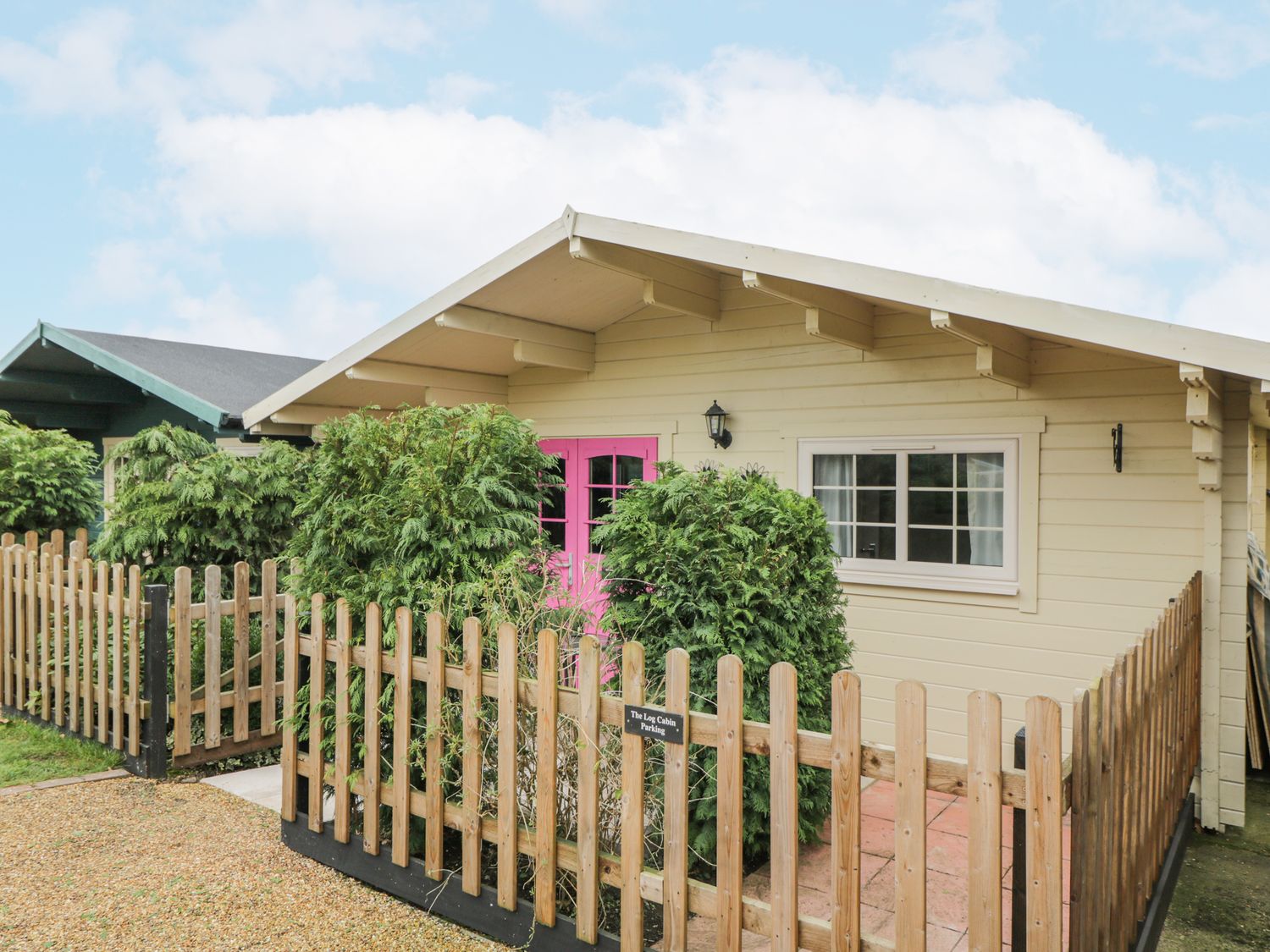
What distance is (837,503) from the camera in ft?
19.5

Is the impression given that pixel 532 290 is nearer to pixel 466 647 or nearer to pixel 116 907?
pixel 466 647

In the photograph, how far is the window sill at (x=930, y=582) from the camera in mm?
5238

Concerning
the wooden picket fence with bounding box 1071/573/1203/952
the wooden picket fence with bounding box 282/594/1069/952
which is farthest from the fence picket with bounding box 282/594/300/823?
the wooden picket fence with bounding box 1071/573/1203/952

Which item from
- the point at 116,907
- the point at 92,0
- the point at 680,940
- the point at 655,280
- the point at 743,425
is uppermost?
the point at 92,0

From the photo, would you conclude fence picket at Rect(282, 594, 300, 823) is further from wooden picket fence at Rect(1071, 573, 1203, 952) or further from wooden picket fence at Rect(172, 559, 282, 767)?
wooden picket fence at Rect(1071, 573, 1203, 952)

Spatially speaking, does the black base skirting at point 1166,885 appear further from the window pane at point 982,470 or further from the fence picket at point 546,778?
the fence picket at point 546,778

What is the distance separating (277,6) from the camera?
1507 centimetres

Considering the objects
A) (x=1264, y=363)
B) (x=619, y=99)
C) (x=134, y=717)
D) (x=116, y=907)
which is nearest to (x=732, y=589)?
(x=1264, y=363)

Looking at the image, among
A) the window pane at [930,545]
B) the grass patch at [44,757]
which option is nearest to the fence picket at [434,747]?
the grass patch at [44,757]

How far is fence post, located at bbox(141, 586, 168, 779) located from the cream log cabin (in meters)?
2.32

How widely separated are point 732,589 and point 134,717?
374 centimetres

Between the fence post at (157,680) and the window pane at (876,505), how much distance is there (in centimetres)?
430

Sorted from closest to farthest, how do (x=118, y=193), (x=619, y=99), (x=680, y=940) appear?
(x=680, y=940) < (x=619, y=99) < (x=118, y=193)

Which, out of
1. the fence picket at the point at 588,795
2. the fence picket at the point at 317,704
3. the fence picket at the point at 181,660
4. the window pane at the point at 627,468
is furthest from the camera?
the window pane at the point at 627,468
